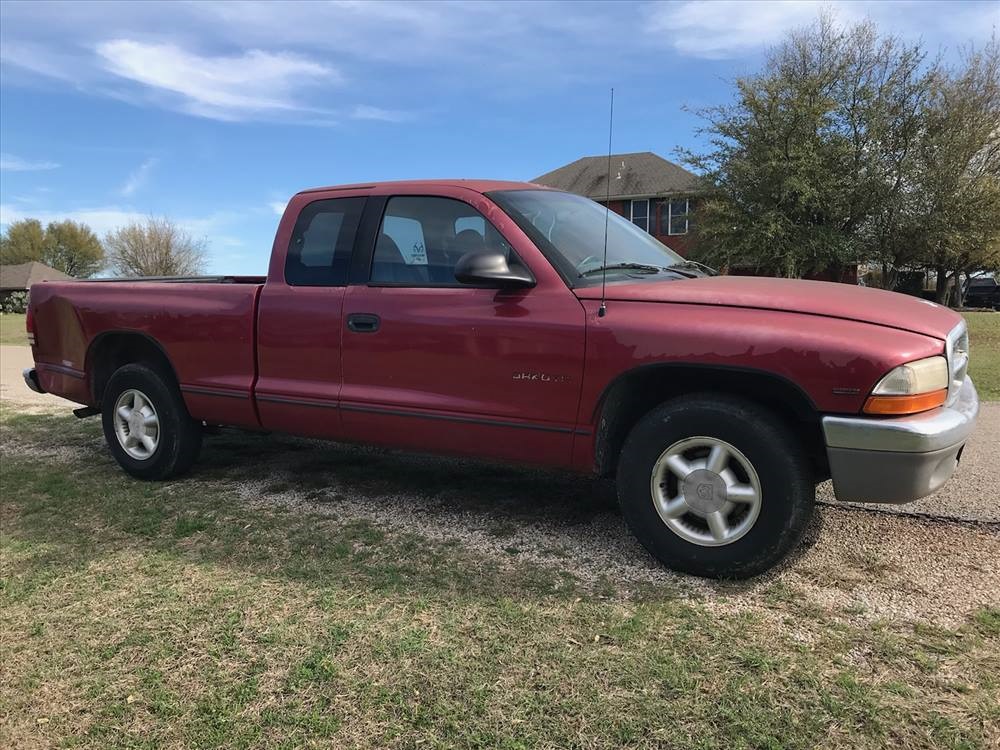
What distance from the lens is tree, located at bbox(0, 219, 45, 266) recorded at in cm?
8331

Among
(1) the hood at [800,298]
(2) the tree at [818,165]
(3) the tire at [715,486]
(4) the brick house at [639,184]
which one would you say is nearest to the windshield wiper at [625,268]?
(1) the hood at [800,298]

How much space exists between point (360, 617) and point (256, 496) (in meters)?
2.04

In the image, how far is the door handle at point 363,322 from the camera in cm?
416

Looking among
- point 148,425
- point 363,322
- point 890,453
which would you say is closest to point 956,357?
point 890,453

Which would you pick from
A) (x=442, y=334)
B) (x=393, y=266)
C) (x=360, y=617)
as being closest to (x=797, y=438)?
(x=442, y=334)

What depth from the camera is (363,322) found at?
4207 millimetres

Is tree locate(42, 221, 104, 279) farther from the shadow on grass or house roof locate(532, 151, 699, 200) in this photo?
the shadow on grass

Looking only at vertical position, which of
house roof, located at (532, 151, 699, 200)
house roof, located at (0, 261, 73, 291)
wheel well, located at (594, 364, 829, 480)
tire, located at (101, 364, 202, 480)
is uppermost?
house roof, located at (532, 151, 699, 200)

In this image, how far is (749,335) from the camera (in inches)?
127

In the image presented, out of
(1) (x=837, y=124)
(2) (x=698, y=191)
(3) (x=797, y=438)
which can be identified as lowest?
(3) (x=797, y=438)

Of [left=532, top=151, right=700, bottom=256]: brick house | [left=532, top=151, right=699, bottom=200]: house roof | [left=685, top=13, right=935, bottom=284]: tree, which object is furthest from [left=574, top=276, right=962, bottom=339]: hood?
[left=532, top=151, right=699, bottom=200]: house roof

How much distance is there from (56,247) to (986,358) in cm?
9289

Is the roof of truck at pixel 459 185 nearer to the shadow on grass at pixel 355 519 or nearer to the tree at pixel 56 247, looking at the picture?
the shadow on grass at pixel 355 519

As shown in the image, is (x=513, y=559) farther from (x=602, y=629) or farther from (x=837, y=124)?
(x=837, y=124)
